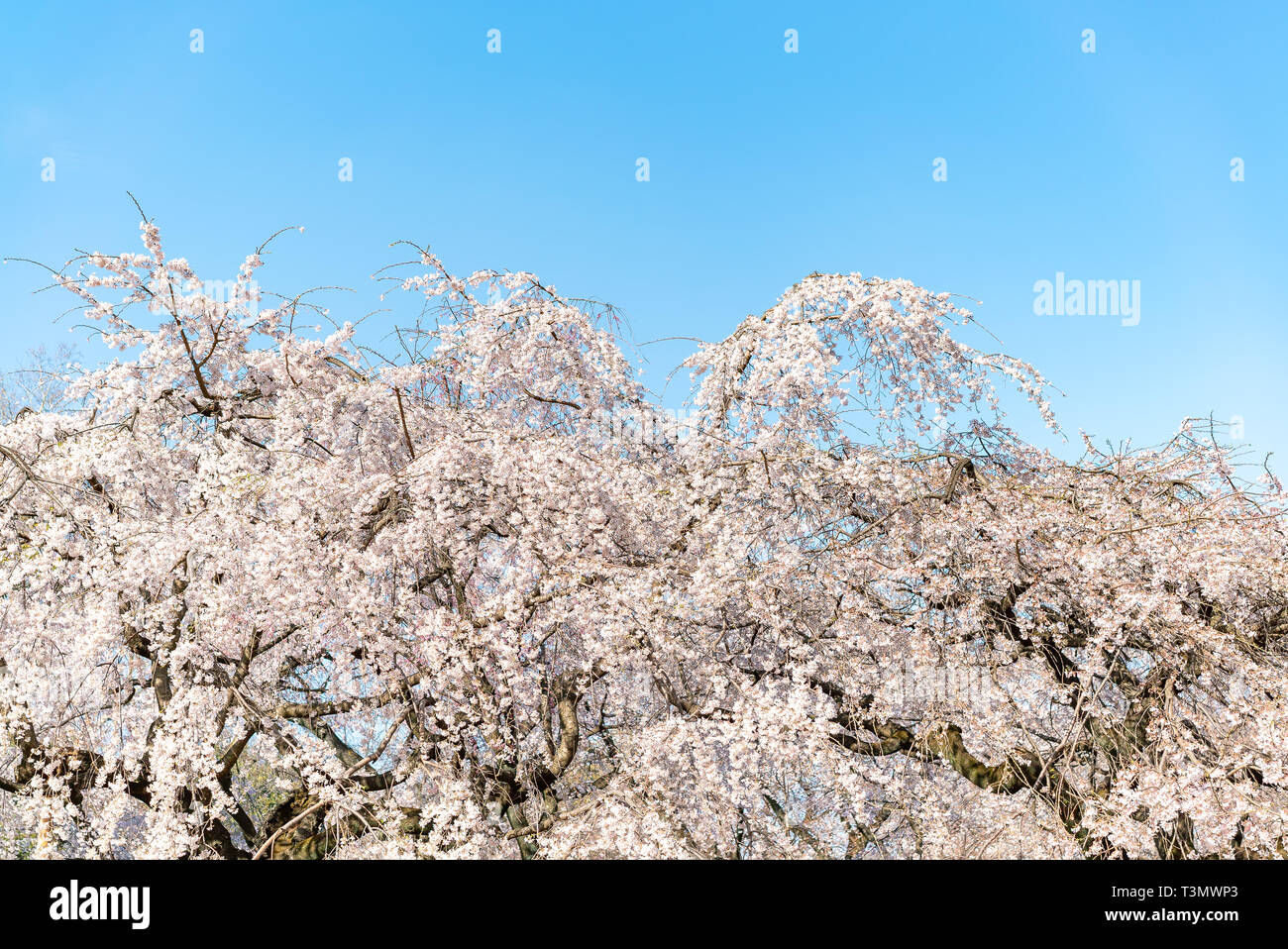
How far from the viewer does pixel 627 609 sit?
5945mm

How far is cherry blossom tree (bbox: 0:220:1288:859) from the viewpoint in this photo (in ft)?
19.9

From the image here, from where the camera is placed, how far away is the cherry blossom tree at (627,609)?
19.9ft

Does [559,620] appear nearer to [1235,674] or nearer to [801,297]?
[801,297]

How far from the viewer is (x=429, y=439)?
752 cm

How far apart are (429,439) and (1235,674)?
20.8 feet

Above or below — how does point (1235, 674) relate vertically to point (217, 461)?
below

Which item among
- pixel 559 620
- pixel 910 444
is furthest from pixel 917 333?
pixel 559 620
